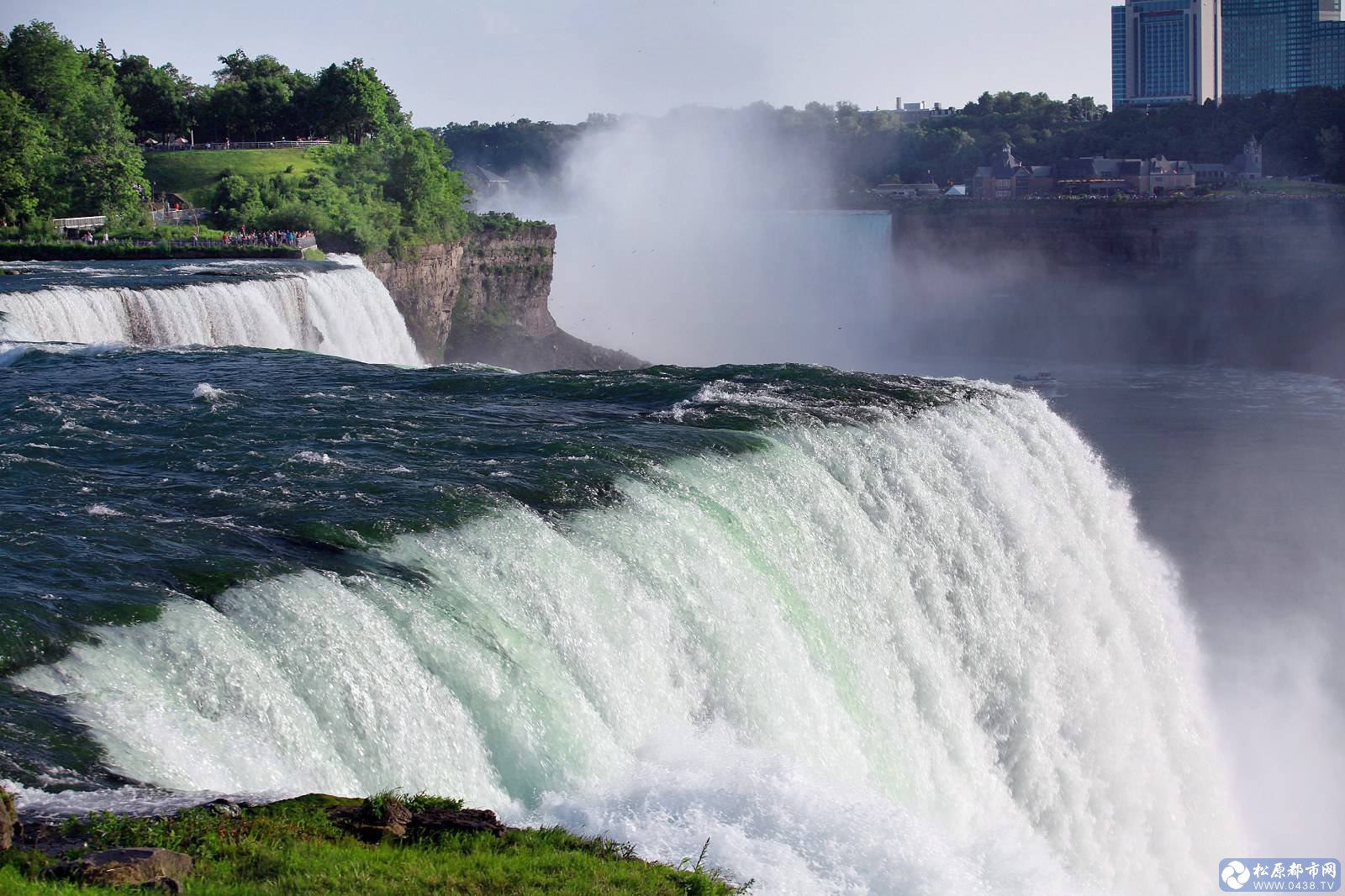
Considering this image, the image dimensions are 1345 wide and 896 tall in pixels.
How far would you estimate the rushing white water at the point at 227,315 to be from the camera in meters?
32.7

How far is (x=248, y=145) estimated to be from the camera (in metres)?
75.9

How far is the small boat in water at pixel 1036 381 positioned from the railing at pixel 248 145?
3876cm

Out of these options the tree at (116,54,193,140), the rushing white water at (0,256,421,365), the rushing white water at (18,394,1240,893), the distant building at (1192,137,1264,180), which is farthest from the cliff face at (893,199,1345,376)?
the rushing white water at (18,394,1240,893)

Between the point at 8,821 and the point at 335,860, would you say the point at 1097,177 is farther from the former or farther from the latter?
the point at 8,821

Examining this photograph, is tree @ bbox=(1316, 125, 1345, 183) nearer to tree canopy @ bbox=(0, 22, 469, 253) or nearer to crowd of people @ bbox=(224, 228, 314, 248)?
tree canopy @ bbox=(0, 22, 469, 253)

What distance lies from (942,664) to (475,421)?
9202mm

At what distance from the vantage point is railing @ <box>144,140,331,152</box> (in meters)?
74.8

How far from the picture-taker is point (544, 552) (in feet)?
52.0

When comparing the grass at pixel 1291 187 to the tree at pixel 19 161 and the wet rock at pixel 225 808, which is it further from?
the wet rock at pixel 225 808

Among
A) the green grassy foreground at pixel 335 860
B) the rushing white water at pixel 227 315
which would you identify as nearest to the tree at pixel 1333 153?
the rushing white water at pixel 227 315

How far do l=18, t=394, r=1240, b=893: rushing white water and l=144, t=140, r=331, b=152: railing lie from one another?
5792 cm

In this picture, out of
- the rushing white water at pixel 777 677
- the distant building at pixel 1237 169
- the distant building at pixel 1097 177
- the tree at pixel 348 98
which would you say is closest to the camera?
the rushing white water at pixel 777 677

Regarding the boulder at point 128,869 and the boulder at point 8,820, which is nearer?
the boulder at point 128,869

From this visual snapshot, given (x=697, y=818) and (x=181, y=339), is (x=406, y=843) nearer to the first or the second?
(x=697, y=818)
